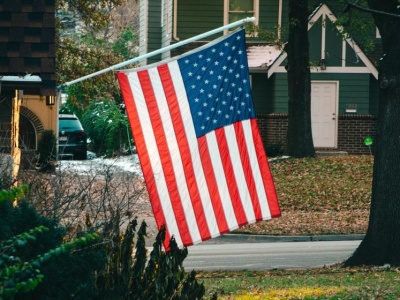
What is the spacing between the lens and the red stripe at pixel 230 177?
10797 millimetres

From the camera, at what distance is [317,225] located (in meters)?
22.9

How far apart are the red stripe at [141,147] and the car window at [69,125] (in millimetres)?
29086

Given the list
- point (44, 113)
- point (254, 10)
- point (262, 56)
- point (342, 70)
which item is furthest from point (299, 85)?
point (44, 113)

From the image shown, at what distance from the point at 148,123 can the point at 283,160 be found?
20.0 m

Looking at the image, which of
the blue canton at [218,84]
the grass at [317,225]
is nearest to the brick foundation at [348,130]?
the grass at [317,225]

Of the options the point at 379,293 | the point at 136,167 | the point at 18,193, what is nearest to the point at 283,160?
the point at 136,167

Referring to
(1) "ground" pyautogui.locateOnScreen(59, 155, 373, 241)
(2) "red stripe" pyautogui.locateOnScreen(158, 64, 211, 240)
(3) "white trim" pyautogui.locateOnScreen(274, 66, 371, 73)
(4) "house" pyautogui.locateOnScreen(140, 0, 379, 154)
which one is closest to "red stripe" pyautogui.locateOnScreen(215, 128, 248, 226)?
(2) "red stripe" pyautogui.locateOnScreen(158, 64, 211, 240)

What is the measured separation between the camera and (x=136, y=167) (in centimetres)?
3170

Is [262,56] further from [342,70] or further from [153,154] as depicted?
[153,154]

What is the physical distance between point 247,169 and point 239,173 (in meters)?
0.10

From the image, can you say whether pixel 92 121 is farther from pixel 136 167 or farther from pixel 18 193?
pixel 18 193

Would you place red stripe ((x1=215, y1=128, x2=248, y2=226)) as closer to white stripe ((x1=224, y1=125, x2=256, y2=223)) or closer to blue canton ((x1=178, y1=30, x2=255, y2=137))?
white stripe ((x1=224, y1=125, x2=256, y2=223))

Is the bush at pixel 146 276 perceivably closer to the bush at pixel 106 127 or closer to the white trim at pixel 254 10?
the white trim at pixel 254 10

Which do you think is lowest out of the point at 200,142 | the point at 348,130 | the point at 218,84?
the point at 348,130
